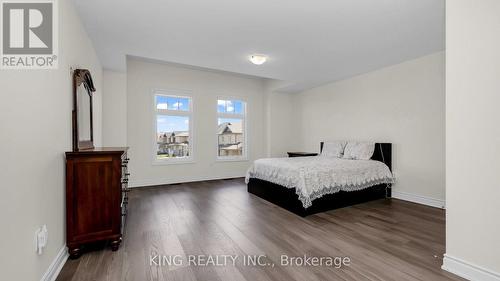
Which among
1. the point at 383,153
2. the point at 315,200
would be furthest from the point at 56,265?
the point at 383,153

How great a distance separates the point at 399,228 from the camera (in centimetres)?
262

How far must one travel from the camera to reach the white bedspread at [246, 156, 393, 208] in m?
3.07

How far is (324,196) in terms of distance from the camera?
10.7ft

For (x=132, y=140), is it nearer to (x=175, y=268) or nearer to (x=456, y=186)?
(x=175, y=268)

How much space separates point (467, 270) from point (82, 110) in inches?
154

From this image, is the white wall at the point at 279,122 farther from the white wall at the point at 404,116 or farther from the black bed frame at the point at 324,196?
the black bed frame at the point at 324,196

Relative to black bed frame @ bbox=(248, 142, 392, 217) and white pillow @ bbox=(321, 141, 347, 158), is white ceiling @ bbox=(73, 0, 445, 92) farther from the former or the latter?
black bed frame @ bbox=(248, 142, 392, 217)

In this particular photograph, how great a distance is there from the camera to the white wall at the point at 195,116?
4.76m

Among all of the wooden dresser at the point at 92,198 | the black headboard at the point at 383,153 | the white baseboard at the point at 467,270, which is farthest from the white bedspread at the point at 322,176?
the wooden dresser at the point at 92,198

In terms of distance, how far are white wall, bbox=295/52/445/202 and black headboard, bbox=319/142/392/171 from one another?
9 cm

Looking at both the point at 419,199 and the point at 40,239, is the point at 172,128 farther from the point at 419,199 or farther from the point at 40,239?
the point at 419,199

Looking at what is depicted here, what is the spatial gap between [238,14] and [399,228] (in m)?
3.15

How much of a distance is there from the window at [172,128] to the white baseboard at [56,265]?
10.5 feet

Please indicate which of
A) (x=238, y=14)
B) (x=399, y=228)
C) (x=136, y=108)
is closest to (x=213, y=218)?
(x=399, y=228)
